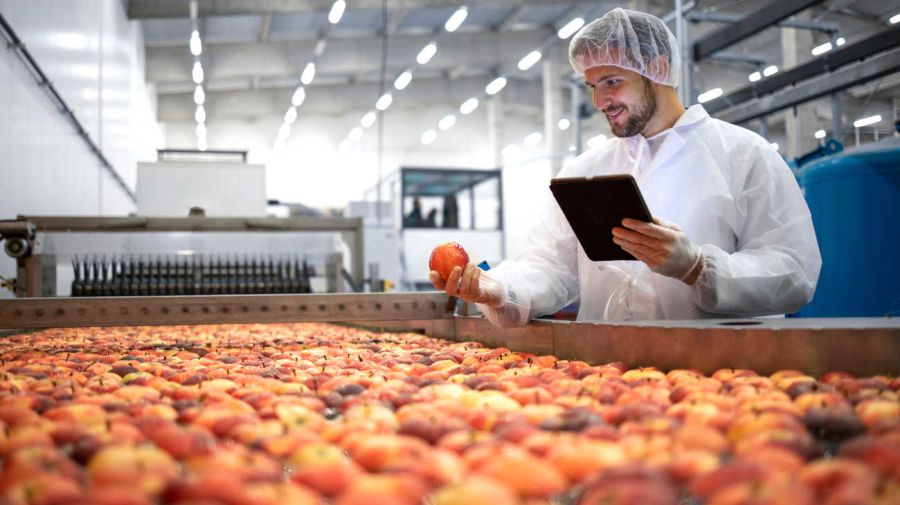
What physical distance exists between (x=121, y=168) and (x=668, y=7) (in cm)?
1026

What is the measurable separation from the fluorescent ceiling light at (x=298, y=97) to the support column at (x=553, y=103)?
234 inches

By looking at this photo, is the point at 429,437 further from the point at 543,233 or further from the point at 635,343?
the point at 543,233

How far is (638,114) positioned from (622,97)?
0.08 meters

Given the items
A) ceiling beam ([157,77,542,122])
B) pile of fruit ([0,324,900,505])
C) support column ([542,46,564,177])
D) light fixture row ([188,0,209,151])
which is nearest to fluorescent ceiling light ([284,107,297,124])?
ceiling beam ([157,77,542,122])

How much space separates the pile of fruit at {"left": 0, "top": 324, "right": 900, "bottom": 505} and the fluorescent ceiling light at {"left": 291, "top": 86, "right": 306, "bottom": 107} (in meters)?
17.7

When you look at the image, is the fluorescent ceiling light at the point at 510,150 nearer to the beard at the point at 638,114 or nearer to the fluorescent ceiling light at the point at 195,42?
the fluorescent ceiling light at the point at 195,42

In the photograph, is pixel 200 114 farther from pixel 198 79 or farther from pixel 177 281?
pixel 177 281

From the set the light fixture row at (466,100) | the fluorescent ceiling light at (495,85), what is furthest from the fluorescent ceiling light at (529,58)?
the fluorescent ceiling light at (495,85)

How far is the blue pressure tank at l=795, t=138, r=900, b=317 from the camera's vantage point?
3949mm

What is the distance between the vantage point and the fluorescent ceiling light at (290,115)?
20.5 meters

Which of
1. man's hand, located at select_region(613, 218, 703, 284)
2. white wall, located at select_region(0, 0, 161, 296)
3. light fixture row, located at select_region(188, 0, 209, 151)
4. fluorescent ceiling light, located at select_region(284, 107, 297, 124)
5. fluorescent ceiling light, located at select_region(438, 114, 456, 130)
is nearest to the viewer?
man's hand, located at select_region(613, 218, 703, 284)

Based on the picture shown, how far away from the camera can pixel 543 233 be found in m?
2.90

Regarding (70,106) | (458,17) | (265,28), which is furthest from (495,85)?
(70,106)

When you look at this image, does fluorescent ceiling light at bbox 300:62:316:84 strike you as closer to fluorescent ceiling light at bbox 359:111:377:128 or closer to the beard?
fluorescent ceiling light at bbox 359:111:377:128
